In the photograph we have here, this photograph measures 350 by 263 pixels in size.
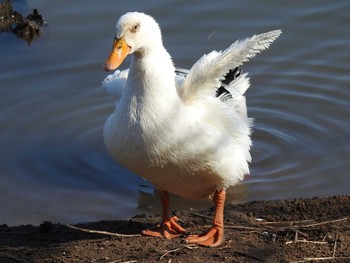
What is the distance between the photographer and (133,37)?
5.73 metres

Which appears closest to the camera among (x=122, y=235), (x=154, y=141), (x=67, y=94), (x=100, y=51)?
(x=154, y=141)

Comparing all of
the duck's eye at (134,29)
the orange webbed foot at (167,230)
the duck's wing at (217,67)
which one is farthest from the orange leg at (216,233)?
the duck's eye at (134,29)

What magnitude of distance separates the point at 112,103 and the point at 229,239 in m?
3.60

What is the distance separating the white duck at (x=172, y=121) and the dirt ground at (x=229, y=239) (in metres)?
0.26

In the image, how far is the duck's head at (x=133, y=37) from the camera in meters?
5.74

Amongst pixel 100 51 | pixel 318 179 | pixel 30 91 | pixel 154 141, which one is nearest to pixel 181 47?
pixel 100 51

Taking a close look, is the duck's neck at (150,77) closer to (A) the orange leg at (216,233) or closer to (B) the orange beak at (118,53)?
(B) the orange beak at (118,53)

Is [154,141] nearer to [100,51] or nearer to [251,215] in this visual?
[251,215]

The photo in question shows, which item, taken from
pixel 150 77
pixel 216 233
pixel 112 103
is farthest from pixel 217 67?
pixel 112 103

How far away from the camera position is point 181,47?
33.4ft

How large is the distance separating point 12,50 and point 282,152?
3.97 m

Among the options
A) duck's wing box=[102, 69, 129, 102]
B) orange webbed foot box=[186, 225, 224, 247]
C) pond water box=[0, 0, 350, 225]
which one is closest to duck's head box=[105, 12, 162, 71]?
duck's wing box=[102, 69, 129, 102]

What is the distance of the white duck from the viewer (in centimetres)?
573

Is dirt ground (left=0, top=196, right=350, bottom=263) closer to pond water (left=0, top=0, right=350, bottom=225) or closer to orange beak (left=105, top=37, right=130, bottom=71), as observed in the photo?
pond water (left=0, top=0, right=350, bottom=225)
